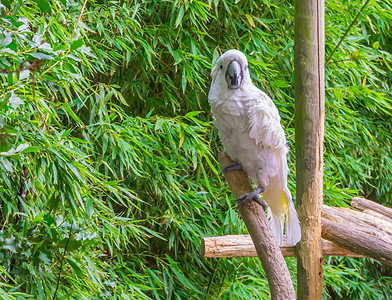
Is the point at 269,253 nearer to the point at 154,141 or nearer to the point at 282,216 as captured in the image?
the point at 282,216

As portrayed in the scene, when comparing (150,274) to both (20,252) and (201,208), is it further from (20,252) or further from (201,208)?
(20,252)

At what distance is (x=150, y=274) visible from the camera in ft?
6.09

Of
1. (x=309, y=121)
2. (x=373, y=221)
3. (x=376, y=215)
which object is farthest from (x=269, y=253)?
(x=376, y=215)

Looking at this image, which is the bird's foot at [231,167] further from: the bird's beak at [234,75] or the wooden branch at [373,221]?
the wooden branch at [373,221]

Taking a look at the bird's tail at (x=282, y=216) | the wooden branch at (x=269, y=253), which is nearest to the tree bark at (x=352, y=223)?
the bird's tail at (x=282, y=216)

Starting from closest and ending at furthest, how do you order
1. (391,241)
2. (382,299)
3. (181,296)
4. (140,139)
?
(391,241) < (140,139) < (181,296) < (382,299)

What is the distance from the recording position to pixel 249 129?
1.34 metres

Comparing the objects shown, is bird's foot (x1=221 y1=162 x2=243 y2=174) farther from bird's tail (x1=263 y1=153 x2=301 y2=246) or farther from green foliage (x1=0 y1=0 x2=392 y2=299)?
green foliage (x1=0 y1=0 x2=392 y2=299)

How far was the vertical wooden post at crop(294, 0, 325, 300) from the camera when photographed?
136 cm

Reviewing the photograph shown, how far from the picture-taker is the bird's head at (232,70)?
132 centimetres

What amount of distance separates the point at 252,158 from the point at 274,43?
3.14ft

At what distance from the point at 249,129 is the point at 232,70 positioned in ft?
0.55

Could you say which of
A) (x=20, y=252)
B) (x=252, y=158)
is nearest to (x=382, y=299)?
(x=252, y=158)

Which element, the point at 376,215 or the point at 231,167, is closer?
the point at 231,167
